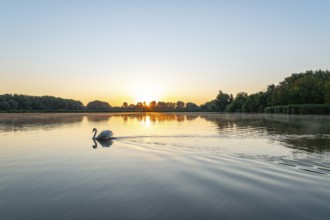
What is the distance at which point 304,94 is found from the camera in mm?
99125

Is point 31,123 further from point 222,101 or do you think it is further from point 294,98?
point 222,101

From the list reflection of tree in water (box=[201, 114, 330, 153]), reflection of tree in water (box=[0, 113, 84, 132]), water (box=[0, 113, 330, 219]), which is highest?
reflection of tree in water (box=[0, 113, 84, 132])

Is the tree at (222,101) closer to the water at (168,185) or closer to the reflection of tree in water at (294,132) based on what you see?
the reflection of tree in water at (294,132)

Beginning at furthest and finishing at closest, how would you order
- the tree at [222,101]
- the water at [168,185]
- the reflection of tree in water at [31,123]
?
the tree at [222,101], the reflection of tree in water at [31,123], the water at [168,185]

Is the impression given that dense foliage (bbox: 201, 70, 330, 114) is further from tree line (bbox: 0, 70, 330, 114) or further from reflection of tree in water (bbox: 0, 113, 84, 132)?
reflection of tree in water (bbox: 0, 113, 84, 132)

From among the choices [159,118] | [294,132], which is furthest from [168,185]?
[159,118]

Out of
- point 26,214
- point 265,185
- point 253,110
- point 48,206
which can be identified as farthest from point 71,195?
point 253,110

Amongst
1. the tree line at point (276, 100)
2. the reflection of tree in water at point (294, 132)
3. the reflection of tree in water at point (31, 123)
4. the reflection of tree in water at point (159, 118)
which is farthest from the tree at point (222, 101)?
the reflection of tree in water at point (294, 132)

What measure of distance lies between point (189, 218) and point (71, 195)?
3.50m

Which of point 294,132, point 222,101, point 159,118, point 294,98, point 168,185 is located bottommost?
point 168,185

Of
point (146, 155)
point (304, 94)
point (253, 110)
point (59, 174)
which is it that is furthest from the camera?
point (253, 110)

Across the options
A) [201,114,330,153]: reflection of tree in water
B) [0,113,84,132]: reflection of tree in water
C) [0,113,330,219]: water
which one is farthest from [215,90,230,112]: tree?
[0,113,330,219]: water

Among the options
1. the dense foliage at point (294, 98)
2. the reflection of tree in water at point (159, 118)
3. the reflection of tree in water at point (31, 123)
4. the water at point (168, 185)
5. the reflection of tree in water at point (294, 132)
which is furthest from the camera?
the dense foliage at point (294, 98)

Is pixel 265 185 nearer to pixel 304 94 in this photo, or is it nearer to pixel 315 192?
pixel 315 192
